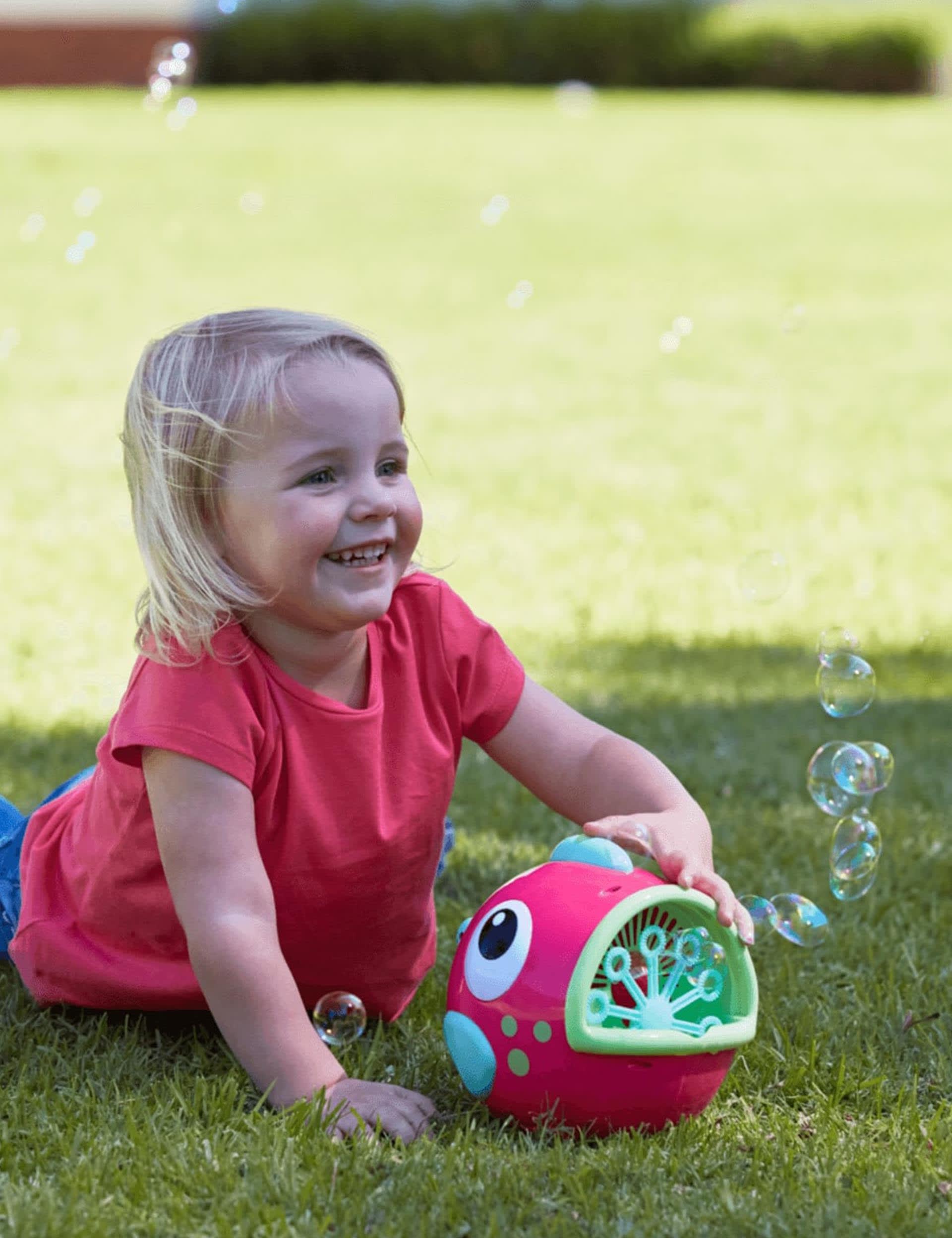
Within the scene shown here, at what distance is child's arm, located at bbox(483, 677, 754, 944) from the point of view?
2.33 m

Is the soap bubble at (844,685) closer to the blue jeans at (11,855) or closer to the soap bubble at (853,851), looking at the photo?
the soap bubble at (853,851)

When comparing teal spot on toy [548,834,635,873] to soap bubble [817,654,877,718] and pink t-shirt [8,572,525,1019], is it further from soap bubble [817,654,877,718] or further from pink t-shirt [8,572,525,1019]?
soap bubble [817,654,877,718]

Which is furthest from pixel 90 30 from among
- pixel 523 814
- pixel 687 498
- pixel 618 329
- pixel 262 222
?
pixel 523 814

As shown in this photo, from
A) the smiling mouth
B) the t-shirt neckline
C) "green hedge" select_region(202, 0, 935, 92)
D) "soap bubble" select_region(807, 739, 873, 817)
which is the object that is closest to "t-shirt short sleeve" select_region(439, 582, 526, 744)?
the t-shirt neckline

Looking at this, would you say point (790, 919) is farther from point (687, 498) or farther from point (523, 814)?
point (687, 498)

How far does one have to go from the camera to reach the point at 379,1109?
2141 mm

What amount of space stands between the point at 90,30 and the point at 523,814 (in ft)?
69.7

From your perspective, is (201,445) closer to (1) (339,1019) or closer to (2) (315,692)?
(2) (315,692)

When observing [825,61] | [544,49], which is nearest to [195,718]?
[825,61]

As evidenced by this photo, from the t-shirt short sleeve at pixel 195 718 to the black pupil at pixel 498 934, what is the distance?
1.17ft

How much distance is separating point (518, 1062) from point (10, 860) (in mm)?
1090

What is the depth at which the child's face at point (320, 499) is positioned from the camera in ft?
7.31

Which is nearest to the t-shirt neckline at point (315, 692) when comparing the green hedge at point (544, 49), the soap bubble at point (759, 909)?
the soap bubble at point (759, 909)

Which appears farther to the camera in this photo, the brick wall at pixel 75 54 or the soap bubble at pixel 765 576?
the brick wall at pixel 75 54
